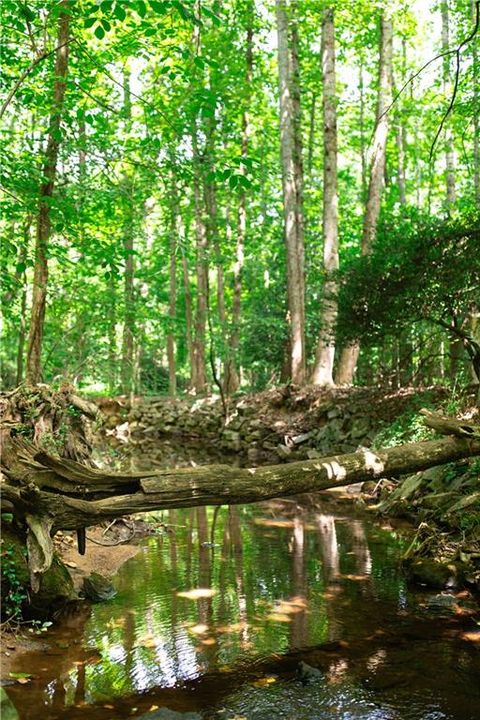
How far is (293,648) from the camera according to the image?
4.86 metres

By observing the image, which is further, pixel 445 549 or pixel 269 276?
pixel 269 276

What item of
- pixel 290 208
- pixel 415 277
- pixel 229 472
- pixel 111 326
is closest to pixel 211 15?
pixel 229 472

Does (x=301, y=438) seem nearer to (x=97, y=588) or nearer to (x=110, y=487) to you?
(x=97, y=588)

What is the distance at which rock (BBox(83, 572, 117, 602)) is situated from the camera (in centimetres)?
593

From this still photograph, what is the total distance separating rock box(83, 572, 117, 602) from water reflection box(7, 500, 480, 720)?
0.35ft

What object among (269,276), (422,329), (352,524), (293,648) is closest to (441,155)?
(269,276)

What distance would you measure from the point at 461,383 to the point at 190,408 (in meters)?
9.58

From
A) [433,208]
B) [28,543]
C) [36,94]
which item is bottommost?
[28,543]

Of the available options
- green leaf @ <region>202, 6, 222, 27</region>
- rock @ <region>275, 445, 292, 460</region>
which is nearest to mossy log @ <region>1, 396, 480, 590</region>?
green leaf @ <region>202, 6, 222, 27</region>

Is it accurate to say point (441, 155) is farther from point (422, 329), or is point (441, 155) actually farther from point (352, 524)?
point (352, 524)

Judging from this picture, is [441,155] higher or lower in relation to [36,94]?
higher

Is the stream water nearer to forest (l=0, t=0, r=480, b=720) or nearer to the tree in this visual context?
forest (l=0, t=0, r=480, b=720)

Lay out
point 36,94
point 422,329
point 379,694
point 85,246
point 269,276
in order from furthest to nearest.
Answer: point 269,276
point 422,329
point 85,246
point 36,94
point 379,694

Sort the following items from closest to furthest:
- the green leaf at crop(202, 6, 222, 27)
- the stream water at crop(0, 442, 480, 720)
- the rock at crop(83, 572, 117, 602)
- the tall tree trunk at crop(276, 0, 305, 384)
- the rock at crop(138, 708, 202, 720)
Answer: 1. the rock at crop(138, 708, 202, 720)
2. the stream water at crop(0, 442, 480, 720)
3. the green leaf at crop(202, 6, 222, 27)
4. the rock at crop(83, 572, 117, 602)
5. the tall tree trunk at crop(276, 0, 305, 384)
